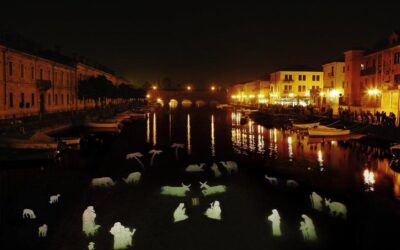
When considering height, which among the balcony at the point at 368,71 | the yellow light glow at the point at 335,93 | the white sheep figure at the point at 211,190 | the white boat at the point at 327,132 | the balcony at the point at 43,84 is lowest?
the white sheep figure at the point at 211,190

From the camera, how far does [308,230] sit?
14.8 meters

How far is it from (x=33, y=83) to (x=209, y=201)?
36.9m

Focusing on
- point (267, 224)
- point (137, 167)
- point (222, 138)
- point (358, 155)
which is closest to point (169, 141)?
point (222, 138)

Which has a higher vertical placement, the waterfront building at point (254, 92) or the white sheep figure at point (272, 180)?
the waterfront building at point (254, 92)

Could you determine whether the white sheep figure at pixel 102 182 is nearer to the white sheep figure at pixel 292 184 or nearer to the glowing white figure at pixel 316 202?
the white sheep figure at pixel 292 184

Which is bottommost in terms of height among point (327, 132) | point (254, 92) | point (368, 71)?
point (327, 132)

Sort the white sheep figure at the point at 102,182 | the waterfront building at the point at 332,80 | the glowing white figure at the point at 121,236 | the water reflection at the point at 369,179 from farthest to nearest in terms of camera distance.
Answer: the waterfront building at the point at 332,80, the water reflection at the point at 369,179, the white sheep figure at the point at 102,182, the glowing white figure at the point at 121,236

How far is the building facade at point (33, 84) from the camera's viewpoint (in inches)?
1564

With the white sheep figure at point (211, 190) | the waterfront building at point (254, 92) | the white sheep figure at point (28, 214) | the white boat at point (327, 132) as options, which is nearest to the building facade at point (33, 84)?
the white sheep figure at point (28, 214)

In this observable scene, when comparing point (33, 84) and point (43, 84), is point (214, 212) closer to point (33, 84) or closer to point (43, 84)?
point (33, 84)

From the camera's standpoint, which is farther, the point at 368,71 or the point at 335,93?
the point at 335,93

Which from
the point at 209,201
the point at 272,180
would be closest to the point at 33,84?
the point at 272,180

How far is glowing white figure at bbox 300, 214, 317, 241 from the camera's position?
47.8 ft

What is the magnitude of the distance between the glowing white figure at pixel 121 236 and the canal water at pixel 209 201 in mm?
266
